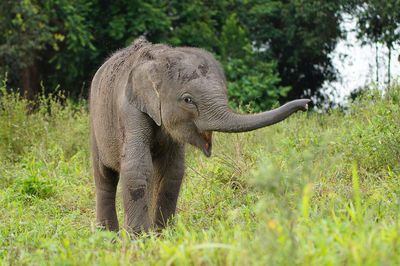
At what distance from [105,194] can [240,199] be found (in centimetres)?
152

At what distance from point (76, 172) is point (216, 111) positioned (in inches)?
207

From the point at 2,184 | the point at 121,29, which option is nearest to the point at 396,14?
the point at 121,29

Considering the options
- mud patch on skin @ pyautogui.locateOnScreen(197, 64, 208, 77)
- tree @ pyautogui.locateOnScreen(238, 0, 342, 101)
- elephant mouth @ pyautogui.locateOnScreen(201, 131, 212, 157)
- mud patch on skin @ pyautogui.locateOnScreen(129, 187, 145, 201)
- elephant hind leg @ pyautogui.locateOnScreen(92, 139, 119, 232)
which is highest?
tree @ pyautogui.locateOnScreen(238, 0, 342, 101)

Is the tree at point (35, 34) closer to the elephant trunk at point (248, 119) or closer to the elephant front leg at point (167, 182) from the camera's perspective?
the elephant front leg at point (167, 182)

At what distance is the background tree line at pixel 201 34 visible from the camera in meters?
17.7

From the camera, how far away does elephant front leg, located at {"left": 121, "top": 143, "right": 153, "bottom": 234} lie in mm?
4551

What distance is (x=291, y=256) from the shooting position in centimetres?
254

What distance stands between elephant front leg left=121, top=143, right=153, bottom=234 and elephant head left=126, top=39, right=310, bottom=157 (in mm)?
365

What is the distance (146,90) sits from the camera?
4.64 metres

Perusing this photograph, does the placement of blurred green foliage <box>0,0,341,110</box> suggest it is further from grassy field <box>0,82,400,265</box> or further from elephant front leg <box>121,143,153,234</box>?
elephant front leg <box>121,143,153,234</box>

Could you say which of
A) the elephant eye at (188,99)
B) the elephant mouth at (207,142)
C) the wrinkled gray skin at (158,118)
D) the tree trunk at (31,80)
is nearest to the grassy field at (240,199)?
the wrinkled gray skin at (158,118)

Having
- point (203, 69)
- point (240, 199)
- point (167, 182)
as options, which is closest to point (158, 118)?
point (203, 69)

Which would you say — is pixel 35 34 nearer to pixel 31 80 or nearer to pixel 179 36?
pixel 31 80

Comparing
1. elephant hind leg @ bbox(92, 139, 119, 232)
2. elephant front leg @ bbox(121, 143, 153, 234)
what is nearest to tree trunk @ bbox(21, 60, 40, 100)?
elephant hind leg @ bbox(92, 139, 119, 232)
